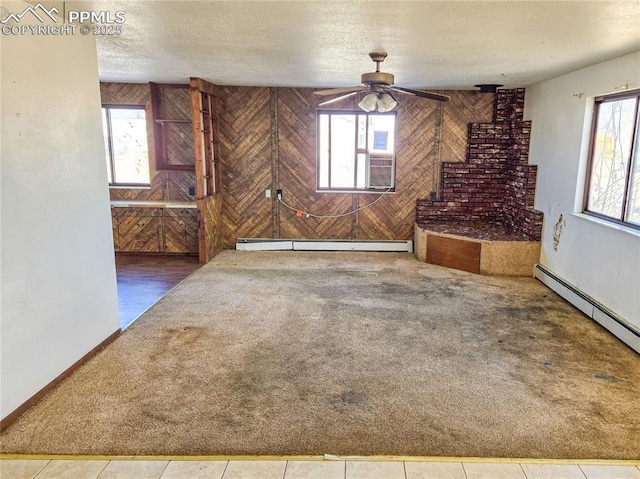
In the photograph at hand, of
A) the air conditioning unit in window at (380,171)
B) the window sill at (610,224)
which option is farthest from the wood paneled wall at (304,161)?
the window sill at (610,224)

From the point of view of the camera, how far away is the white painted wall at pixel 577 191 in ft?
12.7

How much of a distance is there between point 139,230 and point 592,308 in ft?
19.1

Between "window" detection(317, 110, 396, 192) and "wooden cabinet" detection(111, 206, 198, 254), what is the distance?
2168 millimetres

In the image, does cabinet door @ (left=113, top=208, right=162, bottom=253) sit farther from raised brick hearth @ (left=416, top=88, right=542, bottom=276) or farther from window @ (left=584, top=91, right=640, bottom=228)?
window @ (left=584, top=91, right=640, bottom=228)

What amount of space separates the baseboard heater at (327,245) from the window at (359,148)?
850 millimetres

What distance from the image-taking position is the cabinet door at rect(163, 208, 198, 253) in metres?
6.46

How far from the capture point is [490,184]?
6.77 meters

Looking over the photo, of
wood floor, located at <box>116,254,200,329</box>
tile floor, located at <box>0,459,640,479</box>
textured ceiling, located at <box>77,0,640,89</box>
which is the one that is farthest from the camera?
wood floor, located at <box>116,254,200,329</box>

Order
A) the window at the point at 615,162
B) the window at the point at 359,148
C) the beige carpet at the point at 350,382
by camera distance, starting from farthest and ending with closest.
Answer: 1. the window at the point at 359,148
2. the window at the point at 615,162
3. the beige carpet at the point at 350,382

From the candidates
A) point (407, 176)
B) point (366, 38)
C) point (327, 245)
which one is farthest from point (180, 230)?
point (366, 38)

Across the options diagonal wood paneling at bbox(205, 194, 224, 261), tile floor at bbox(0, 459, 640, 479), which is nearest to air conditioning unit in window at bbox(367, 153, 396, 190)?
diagonal wood paneling at bbox(205, 194, 224, 261)

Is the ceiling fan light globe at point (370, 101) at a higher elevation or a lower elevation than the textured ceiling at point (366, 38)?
lower

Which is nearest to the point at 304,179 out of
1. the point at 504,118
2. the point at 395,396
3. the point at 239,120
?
the point at 239,120

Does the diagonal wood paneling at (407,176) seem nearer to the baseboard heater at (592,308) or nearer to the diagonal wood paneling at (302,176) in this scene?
the diagonal wood paneling at (302,176)
